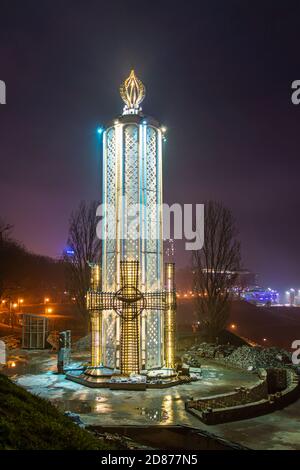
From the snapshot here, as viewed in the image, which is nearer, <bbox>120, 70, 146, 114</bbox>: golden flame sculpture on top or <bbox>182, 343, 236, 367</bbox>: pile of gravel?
<bbox>120, 70, 146, 114</bbox>: golden flame sculpture on top

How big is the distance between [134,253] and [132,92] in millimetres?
6422

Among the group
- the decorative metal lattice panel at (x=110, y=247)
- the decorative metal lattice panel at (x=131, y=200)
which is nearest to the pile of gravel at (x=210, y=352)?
the decorative metal lattice panel at (x=110, y=247)

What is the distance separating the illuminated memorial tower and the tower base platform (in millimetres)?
563

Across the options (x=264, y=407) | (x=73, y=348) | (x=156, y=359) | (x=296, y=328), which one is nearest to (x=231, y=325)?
(x=296, y=328)

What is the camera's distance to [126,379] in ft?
46.7

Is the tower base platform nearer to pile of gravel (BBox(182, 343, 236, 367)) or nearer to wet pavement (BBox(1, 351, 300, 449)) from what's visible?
wet pavement (BBox(1, 351, 300, 449))

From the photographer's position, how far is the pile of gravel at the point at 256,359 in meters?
17.7

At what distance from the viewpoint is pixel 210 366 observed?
18.4 metres

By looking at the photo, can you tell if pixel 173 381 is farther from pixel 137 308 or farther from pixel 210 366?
pixel 210 366

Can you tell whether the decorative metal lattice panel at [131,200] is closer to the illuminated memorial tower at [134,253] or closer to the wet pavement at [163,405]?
the illuminated memorial tower at [134,253]

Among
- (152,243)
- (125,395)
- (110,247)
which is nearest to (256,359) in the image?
(152,243)

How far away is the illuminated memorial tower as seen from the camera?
15.6m

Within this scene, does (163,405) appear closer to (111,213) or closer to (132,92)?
(111,213)

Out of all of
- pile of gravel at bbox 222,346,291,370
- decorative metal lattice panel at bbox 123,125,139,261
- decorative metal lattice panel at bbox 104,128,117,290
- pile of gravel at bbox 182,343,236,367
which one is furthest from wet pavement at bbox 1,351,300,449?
decorative metal lattice panel at bbox 123,125,139,261
